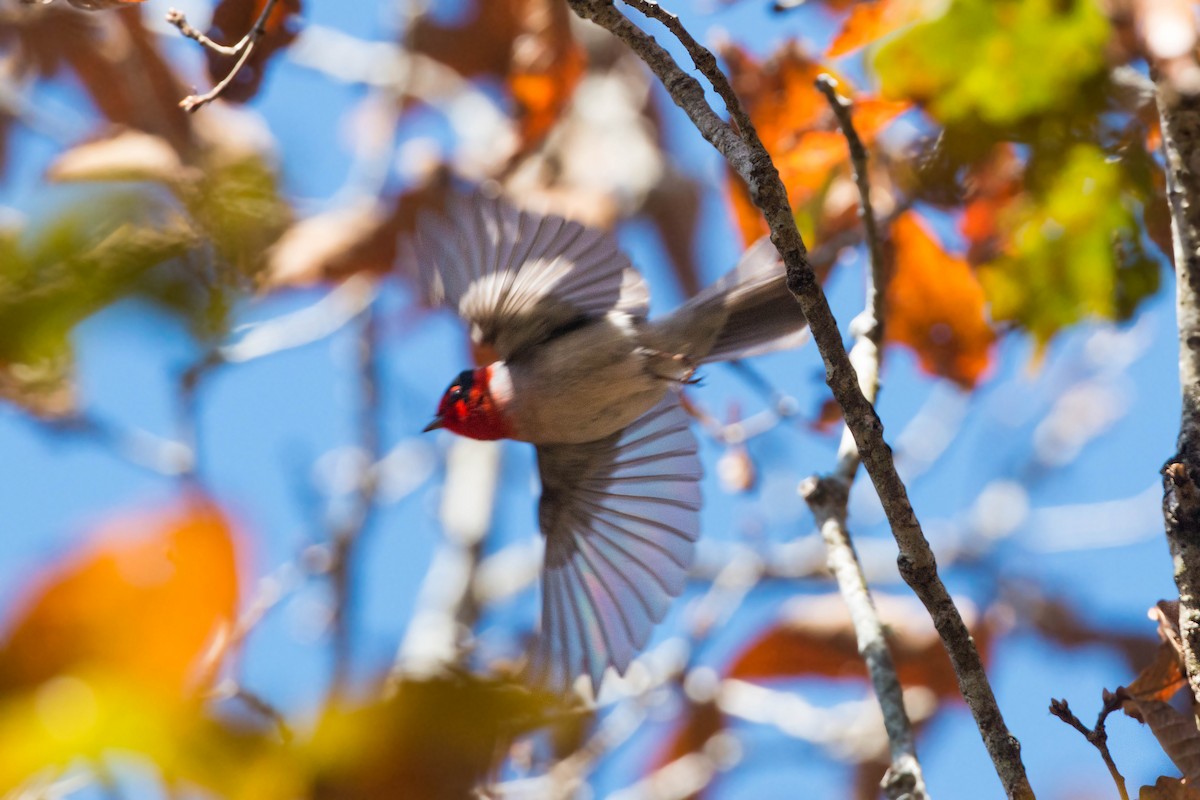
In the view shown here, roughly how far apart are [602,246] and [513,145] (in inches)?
48.7

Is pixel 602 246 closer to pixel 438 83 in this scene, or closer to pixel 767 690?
pixel 767 690

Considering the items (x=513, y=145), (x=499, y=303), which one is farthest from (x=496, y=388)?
(x=513, y=145)

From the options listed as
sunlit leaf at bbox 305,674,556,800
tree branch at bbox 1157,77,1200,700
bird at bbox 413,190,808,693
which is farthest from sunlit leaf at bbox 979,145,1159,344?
sunlit leaf at bbox 305,674,556,800

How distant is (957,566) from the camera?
523 centimetres

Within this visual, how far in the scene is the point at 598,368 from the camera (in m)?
3.06

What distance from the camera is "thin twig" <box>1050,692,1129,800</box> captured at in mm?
1324

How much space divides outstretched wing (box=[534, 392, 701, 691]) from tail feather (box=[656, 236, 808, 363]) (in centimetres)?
16

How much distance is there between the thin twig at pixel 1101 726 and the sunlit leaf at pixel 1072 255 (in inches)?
54.4

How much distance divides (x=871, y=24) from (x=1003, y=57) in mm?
282

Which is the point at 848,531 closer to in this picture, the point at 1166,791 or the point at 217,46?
the point at 1166,791

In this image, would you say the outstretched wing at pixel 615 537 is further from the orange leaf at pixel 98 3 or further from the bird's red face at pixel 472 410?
the orange leaf at pixel 98 3

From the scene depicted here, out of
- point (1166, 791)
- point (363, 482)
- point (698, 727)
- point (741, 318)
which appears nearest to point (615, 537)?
point (741, 318)

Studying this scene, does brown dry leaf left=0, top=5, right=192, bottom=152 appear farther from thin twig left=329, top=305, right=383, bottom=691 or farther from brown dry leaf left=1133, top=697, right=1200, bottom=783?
brown dry leaf left=1133, top=697, right=1200, bottom=783

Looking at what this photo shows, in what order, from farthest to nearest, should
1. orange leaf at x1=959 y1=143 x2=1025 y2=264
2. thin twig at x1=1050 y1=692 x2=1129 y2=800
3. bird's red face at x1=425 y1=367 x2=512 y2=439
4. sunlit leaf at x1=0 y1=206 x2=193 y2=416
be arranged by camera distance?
bird's red face at x1=425 y1=367 x2=512 y2=439 → orange leaf at x1=959 y1=143 x2=1025 y2=264 → thin twig at x1=1050 y1=692 x2=1129 y2=800 → sunlit leaf at x1=0 y1=206 x2=193 y2=416
